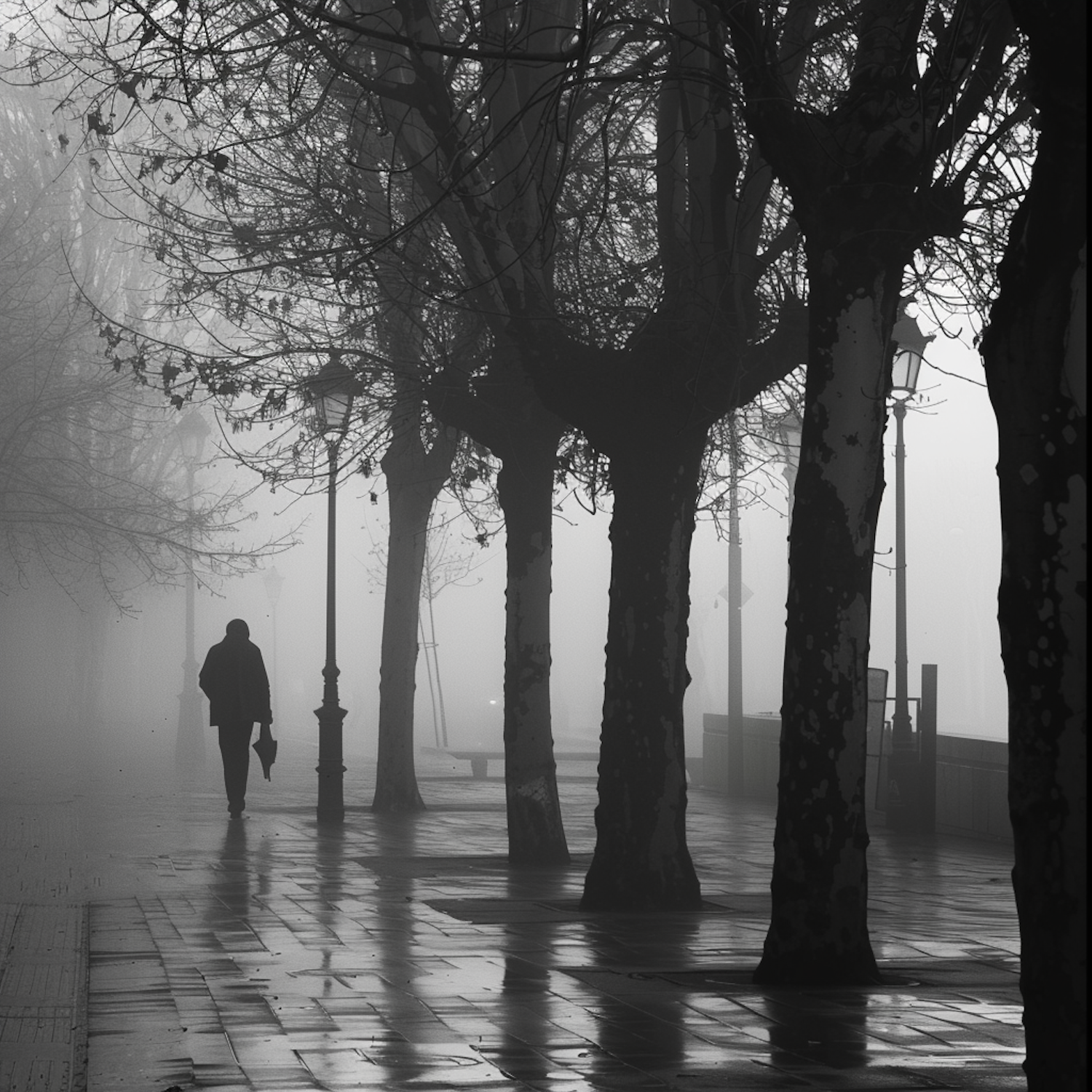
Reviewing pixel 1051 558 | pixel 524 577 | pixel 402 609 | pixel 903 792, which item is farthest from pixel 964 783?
pixel 1051 558

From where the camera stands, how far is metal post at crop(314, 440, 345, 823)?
19547 millimetres

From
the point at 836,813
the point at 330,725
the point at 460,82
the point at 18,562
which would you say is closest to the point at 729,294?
the point at 836,813

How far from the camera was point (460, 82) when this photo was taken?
16.2 meters

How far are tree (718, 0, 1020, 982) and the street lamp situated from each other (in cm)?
742

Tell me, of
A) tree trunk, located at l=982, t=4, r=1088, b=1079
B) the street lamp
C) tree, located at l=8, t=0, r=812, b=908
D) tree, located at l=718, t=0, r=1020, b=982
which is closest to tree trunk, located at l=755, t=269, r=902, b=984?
tree, located at l=718, t=0, r=1020, b=982

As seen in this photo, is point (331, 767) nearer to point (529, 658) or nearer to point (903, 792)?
point (529, 658)

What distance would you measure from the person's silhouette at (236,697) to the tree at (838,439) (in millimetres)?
11996

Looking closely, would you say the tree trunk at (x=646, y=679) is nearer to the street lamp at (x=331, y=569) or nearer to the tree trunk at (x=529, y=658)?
the tree trunk at (x=529, y=658)

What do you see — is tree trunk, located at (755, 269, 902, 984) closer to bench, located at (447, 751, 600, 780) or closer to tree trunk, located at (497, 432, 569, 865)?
tree trunk, located at (497, 432, 569, 865)

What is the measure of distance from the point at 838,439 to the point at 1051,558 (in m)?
4.02

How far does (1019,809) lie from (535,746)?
34.2 feet

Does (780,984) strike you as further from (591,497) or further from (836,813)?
(591,497)

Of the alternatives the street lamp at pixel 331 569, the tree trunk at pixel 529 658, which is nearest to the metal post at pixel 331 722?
the street lamp at pixel 331 569

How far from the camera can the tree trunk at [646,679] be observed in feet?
37.2
